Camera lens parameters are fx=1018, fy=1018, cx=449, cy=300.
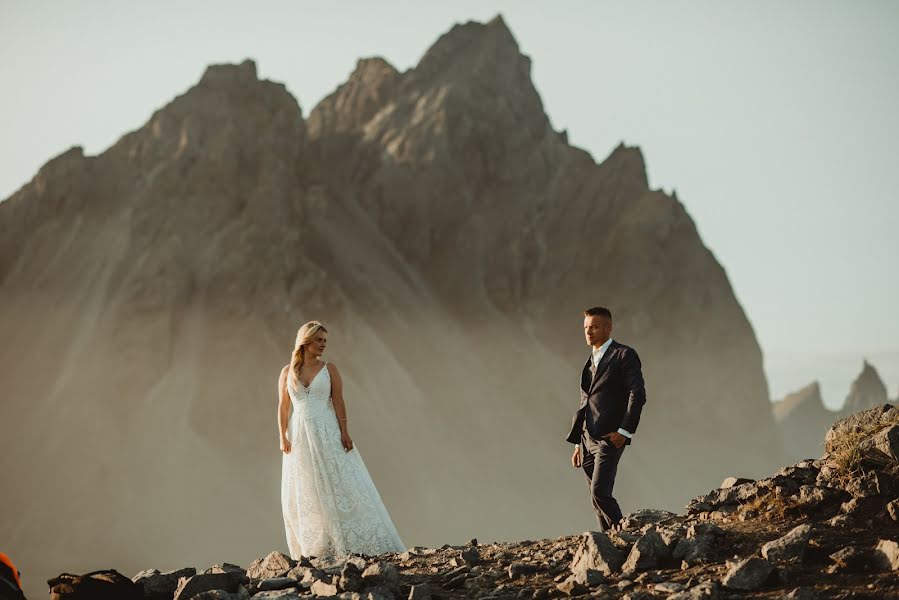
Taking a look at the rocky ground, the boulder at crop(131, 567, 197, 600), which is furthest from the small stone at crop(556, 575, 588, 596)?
the boulder at crop(131, 567, 197, 600)

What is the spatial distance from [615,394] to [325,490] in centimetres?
345

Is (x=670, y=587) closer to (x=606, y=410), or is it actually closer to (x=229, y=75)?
(x=606, y=410)

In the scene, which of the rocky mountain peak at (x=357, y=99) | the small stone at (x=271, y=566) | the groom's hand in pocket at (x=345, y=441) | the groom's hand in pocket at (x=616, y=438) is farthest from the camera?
the rocky mountain peak at (x=357, y=99)

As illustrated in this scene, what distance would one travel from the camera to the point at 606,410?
8.89 meters

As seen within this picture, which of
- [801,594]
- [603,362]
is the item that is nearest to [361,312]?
[603,362]

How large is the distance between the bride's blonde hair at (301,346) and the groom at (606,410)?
287 centimetres

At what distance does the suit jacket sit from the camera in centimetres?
878

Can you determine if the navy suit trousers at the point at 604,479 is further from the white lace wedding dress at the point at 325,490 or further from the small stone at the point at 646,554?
the white lace wedding dress at the point at 325,490

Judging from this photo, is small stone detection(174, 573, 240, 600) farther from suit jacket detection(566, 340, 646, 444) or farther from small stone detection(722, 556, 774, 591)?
small stone detection(722, 556, 774, 591)

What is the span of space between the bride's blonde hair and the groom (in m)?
2.87

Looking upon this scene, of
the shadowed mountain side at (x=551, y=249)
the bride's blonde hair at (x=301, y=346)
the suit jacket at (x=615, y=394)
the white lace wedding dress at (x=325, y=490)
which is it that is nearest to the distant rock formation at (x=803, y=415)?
the shadowed mountain side at (x=551, y=249)

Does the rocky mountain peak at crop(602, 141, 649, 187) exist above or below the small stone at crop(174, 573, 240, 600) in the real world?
above

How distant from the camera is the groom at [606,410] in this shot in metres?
8.77

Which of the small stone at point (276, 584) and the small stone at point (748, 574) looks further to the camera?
the small stone at point (276, 584)
